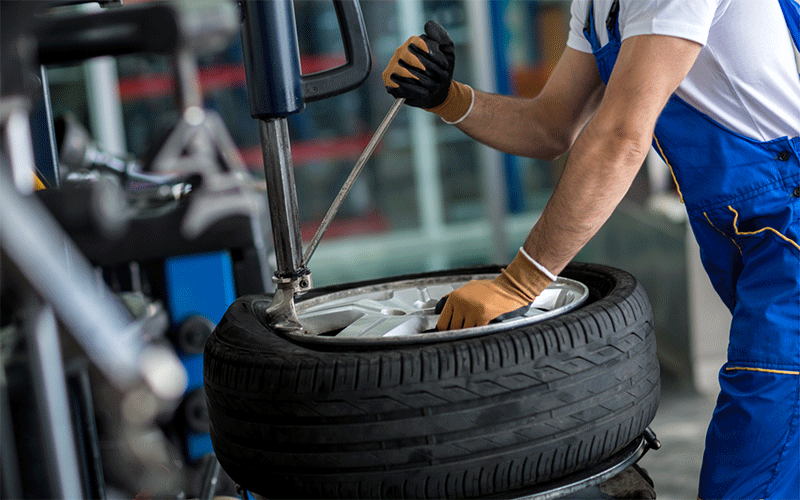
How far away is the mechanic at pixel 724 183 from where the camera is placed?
923 millimetres

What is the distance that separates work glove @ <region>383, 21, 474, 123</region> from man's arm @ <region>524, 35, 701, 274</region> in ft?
1.17

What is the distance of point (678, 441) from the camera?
2.09 m

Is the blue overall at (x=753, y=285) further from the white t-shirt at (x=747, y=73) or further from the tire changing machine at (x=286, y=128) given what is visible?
the tire changing machine at (x=286, y=128)

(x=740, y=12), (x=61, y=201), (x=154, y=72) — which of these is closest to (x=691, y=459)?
(x=740, y=12)

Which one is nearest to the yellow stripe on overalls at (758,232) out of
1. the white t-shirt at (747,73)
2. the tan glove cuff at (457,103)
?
the white t-shirt at (747,73)

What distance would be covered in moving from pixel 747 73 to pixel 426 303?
1.94ft

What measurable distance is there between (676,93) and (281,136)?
2.09 feet

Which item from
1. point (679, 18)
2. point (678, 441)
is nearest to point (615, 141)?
point (679, 18)

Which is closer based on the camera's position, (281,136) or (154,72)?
(281,136)

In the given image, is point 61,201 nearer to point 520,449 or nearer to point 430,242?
point 520,449

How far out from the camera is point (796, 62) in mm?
1074

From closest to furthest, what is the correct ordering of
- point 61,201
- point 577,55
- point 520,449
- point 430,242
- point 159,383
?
point 159,383, point 61,201, point 520,449, point 577,55, point 430,242

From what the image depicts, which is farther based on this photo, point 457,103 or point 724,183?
point 457,103

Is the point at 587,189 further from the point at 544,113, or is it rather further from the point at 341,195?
the point at 544,113
